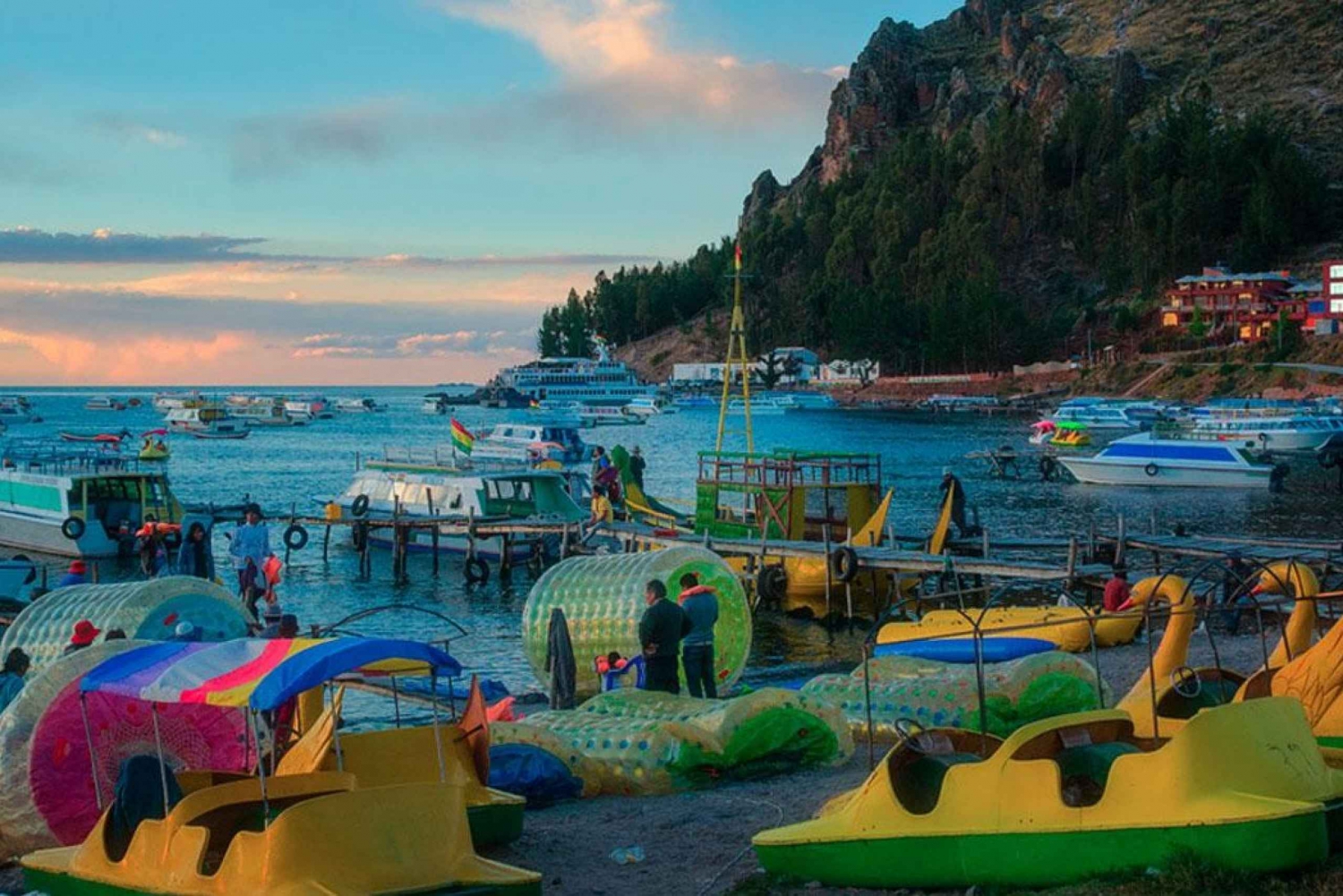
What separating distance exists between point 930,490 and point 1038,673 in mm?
55803

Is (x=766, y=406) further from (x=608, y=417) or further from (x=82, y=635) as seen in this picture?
(x=82, y=635)

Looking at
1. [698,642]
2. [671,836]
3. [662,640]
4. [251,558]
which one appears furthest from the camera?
[251,558]

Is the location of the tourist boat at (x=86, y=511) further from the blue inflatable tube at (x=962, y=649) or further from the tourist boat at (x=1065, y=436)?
the tourist boat at (x=1065, y=436)

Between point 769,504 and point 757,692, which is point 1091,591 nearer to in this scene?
point 769,504

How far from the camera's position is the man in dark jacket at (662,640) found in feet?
58.7

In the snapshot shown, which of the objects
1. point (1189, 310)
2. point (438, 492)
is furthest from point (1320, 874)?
point (1189, 310)

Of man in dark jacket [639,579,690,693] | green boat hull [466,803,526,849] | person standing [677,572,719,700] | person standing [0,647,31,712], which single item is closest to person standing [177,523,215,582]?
person standing [0,647,31,712]

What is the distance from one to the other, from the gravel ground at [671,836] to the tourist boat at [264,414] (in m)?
155

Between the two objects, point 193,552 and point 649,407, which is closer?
point 193,552

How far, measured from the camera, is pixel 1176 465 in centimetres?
6938

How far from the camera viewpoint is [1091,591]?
34594 millimetres

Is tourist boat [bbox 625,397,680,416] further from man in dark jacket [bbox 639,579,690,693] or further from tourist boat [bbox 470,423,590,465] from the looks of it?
man in dark jacket [bbox 639,579,690,693]

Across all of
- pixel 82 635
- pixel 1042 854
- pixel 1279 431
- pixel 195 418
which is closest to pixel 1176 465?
pixel 1279 431

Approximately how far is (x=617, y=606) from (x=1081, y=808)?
40.8 ft
